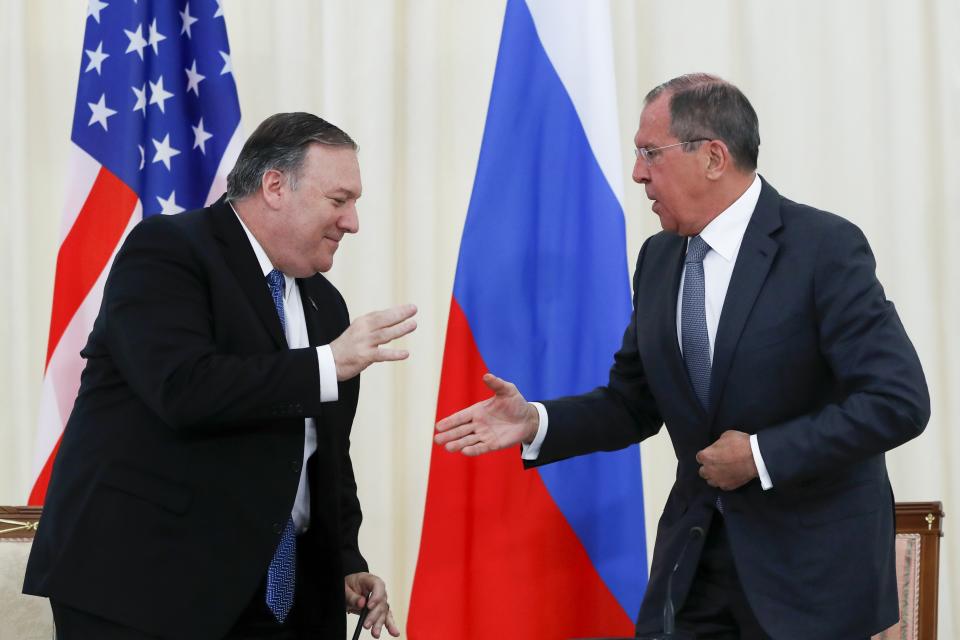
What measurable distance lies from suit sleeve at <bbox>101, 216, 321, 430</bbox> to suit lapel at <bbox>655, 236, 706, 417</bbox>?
2.55 feet

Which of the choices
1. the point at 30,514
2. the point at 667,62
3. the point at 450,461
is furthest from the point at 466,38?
the point at 30,514

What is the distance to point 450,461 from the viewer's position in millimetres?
3166

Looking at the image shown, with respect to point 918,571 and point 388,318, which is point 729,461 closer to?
point 388,318

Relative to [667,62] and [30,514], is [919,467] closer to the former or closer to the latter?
[667,62]

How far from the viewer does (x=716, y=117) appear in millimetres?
2418

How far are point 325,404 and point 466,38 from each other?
201 centimetres

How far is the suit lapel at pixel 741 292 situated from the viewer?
2223mm

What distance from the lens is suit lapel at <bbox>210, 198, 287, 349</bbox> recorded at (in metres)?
2.19

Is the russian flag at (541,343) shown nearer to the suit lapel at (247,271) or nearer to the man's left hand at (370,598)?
the man's left hand at (370,598)

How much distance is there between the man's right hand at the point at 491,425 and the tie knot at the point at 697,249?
1.61ft

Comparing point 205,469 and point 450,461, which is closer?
point 205,469

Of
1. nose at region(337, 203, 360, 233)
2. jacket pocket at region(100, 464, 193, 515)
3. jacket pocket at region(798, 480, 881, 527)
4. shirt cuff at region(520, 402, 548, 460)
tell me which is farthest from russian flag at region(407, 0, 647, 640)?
jacket pocket at region(100, 464, 193, 515)

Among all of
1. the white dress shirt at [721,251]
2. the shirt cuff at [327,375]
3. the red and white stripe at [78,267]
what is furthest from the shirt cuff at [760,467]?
the red and white stripe at [78,267]

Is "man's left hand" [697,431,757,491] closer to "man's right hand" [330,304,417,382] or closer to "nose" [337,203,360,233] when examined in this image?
"man's right hand" [330,304,417,382]
